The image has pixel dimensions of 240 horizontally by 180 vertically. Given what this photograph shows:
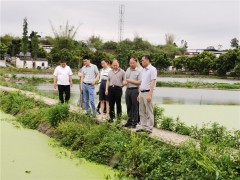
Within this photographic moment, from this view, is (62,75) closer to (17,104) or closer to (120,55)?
(17,104)

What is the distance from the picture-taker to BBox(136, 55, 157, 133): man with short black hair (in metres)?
7.13

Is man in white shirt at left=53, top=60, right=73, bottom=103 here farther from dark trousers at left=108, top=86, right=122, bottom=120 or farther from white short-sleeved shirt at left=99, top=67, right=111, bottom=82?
dark trousers at left=108, top=86, right=122, bottom=120

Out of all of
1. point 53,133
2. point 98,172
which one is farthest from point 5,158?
point 53,133

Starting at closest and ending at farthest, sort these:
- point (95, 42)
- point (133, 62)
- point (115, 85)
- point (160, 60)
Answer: point (133, 62), point (115, 85), point (160, 60), point (95, 42)

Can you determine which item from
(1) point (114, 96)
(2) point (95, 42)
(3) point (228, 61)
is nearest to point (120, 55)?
(3) point (228, 61)

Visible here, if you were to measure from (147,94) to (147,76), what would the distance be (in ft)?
Result: 1.03

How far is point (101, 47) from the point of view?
87125 mm

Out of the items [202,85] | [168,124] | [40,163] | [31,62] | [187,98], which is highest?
[168,124]

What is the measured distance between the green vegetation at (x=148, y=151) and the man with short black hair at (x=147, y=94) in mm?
392

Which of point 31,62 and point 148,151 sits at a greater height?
point 148,151

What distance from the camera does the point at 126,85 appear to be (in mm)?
8070

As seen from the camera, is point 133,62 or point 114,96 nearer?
point 133,62

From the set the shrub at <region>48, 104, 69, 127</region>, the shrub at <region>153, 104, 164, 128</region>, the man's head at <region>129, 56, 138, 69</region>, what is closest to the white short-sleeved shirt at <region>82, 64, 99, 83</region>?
the shrub at <region>48, 104, 69, 127</region>

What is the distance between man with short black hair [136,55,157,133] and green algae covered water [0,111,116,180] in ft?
4.22
